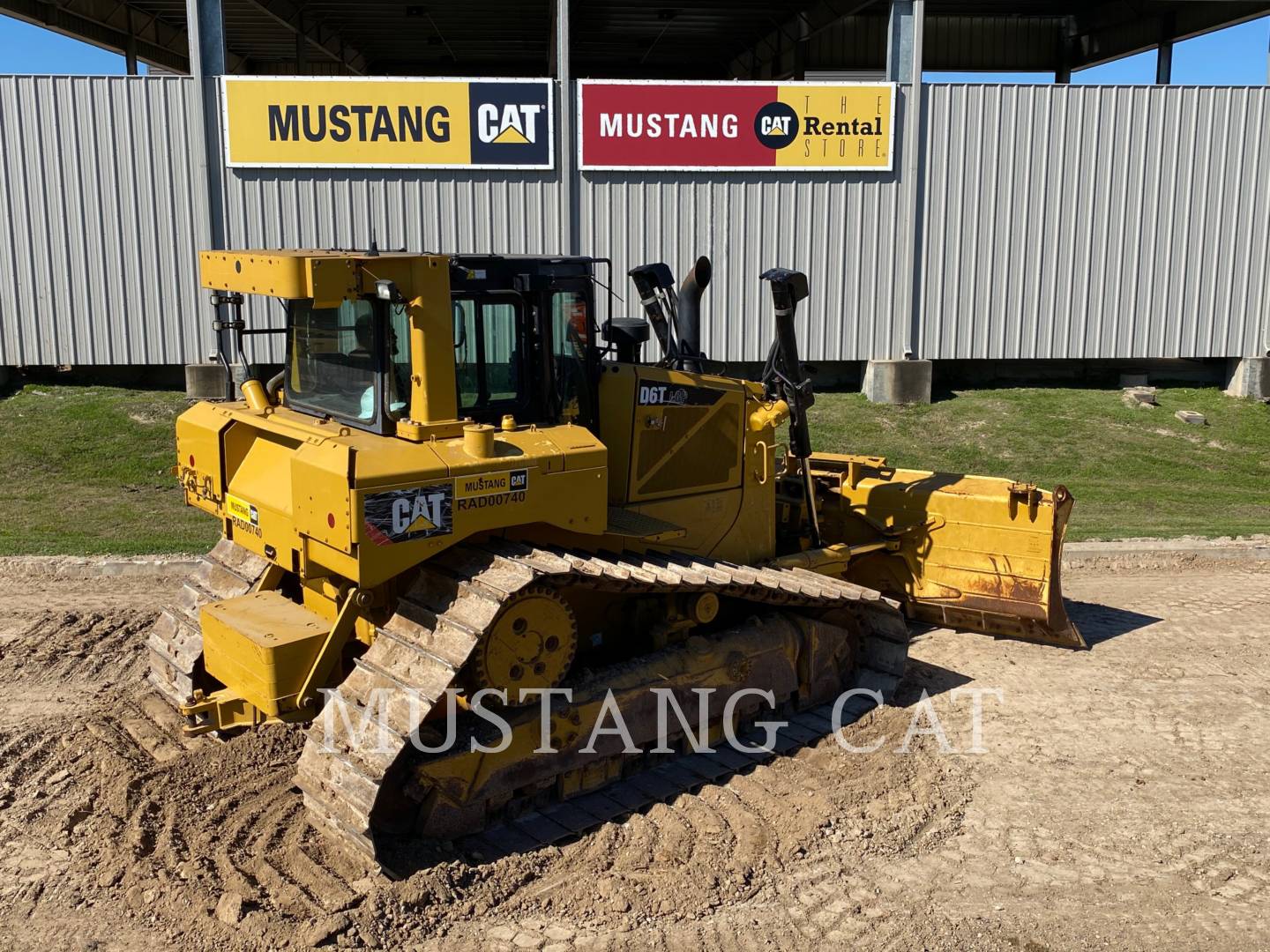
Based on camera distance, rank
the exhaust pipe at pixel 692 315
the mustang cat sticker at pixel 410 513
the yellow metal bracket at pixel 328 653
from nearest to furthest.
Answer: the mustang cat sticker at pixel 410 513, the yellow metal bracket at pixel 328 653, the exhaust pipe at pixel 692 315

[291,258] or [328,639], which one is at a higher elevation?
[291,258]

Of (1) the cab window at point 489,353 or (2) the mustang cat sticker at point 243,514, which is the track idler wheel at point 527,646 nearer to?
(1) the cab window at point 489,353

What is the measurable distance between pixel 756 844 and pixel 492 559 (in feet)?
6.83

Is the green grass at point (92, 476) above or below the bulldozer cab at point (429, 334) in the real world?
below

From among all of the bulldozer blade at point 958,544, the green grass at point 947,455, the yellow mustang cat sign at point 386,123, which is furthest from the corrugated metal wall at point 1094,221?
the bulldozer blade at point 958,544

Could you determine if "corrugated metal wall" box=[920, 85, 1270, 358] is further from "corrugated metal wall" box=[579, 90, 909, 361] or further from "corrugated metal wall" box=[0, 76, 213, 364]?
"corrugated metal wall" box=[0, 76, 213, 364]

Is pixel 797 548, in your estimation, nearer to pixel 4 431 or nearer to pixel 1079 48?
pixel 4 431

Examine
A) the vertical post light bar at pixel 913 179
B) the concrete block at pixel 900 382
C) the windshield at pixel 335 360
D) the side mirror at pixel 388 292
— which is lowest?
the concrete block at pixel 900 382

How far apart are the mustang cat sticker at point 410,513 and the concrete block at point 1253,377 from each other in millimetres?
16210

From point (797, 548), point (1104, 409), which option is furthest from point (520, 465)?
point (1104, 409)

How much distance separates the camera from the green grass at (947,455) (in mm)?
12516

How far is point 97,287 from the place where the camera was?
16094 mm

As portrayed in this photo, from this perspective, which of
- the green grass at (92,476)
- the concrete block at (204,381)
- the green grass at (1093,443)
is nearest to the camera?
the green grass at (92,476)

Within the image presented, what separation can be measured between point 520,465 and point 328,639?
1.44 m
